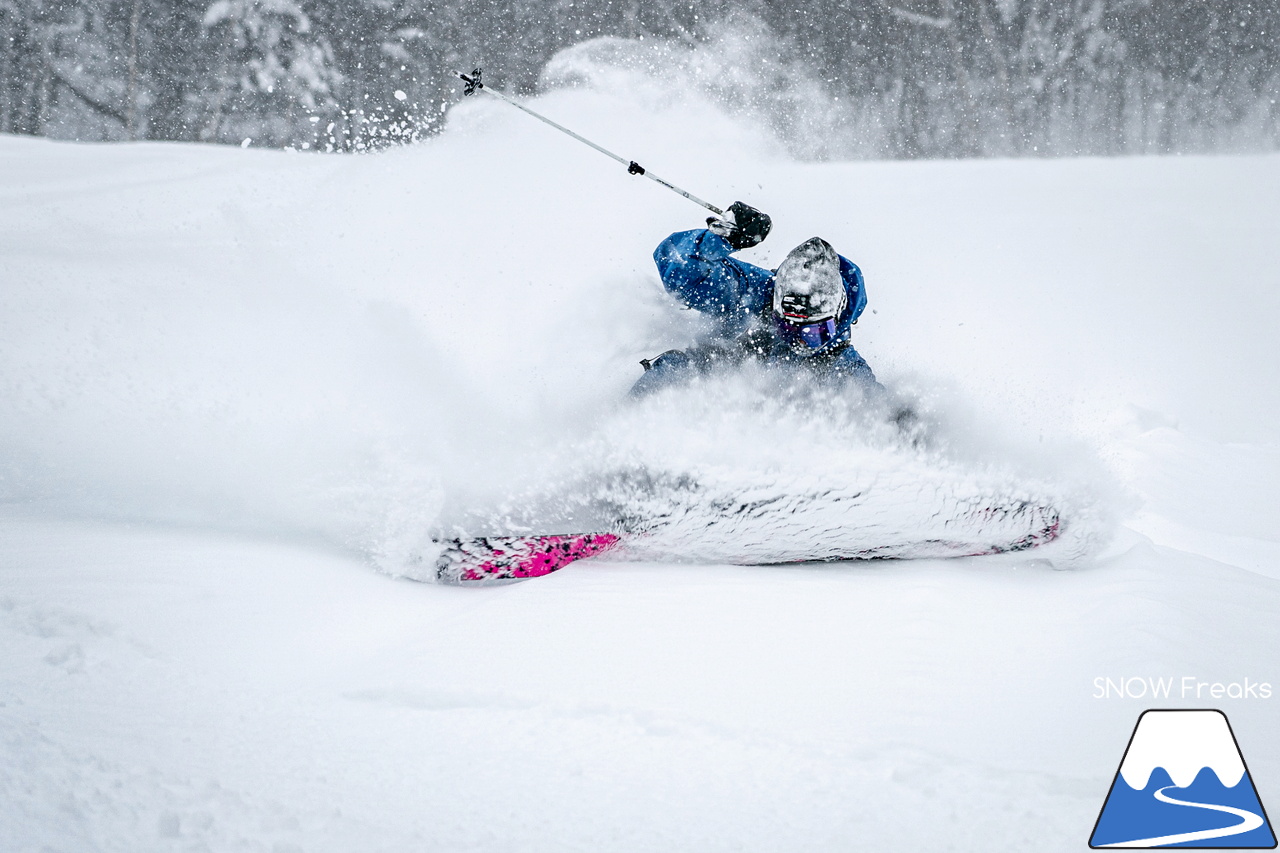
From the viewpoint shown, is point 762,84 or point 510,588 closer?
point 510,588

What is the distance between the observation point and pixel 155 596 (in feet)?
7.13

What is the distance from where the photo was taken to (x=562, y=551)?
8.71 ft

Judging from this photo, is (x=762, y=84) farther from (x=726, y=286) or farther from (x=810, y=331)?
(x=810, y=331)

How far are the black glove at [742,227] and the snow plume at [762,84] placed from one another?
7.09m

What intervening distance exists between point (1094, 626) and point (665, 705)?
1.35 metres

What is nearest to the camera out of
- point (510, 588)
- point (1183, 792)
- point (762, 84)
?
point (1183, 792)

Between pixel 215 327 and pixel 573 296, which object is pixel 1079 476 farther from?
pixel 215 327

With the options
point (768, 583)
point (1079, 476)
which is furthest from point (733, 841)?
point (1079, 476)

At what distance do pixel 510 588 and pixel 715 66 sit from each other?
591 inches

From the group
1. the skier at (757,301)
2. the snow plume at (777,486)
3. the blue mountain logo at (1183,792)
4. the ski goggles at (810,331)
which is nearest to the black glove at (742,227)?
the skier at (757,301)

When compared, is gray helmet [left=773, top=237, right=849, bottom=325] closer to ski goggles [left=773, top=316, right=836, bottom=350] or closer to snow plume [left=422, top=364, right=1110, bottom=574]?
ski goggles [left=773, top=316, right=836, bottom=350]

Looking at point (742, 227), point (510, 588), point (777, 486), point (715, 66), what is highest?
point (715, 66)

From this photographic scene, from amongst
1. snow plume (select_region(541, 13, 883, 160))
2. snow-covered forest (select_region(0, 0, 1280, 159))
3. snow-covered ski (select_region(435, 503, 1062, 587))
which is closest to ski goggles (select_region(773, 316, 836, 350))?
snow-covered ski (select_region(435, 503, 1062, 587))

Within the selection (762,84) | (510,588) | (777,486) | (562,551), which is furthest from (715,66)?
(510,588)
